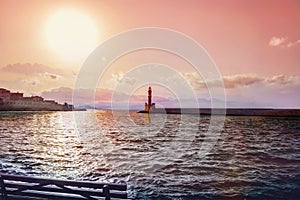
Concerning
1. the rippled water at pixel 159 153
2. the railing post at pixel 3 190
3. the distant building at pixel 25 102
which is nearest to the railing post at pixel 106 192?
the rippled water at pixel 159 153

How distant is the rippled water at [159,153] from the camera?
12.2 feet

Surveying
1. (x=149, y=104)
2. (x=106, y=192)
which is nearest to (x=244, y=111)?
(x=149, y=104)

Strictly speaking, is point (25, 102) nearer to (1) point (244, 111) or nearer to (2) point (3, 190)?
(2) point (3, 190)

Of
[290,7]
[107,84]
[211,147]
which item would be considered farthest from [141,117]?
[290,7]

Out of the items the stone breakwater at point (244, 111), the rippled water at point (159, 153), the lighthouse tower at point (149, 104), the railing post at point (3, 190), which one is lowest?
the railing post at point (3, 190)

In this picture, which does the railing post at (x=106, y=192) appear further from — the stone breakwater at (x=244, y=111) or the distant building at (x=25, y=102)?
the distant building at (x=25, y=102)

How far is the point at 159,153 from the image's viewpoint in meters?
4.09

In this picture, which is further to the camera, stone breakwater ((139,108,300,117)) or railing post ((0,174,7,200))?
stone breakwater ((139,108,300,117))

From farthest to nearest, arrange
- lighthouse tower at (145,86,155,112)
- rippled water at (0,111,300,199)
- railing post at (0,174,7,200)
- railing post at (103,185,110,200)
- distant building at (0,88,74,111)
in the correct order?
distant building at (0,88,74,111) < lighthouse tower at (145,86,155,112) < rippled water at (0,111,300,199) < railing post at (0,174,7,200) < railing post at (103,185,110,200)

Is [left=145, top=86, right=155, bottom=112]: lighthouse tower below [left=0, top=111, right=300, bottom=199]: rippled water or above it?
above

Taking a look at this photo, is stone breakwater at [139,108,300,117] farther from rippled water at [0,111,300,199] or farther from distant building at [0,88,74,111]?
distant building at [0,88,74,111]

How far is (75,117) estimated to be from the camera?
4.05m

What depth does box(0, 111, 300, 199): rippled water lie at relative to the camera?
3.71 meters

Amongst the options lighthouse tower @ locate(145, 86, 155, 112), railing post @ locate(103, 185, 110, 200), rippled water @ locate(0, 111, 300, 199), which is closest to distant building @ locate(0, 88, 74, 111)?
rippled water @ locate(0, 111, 300, 199)
